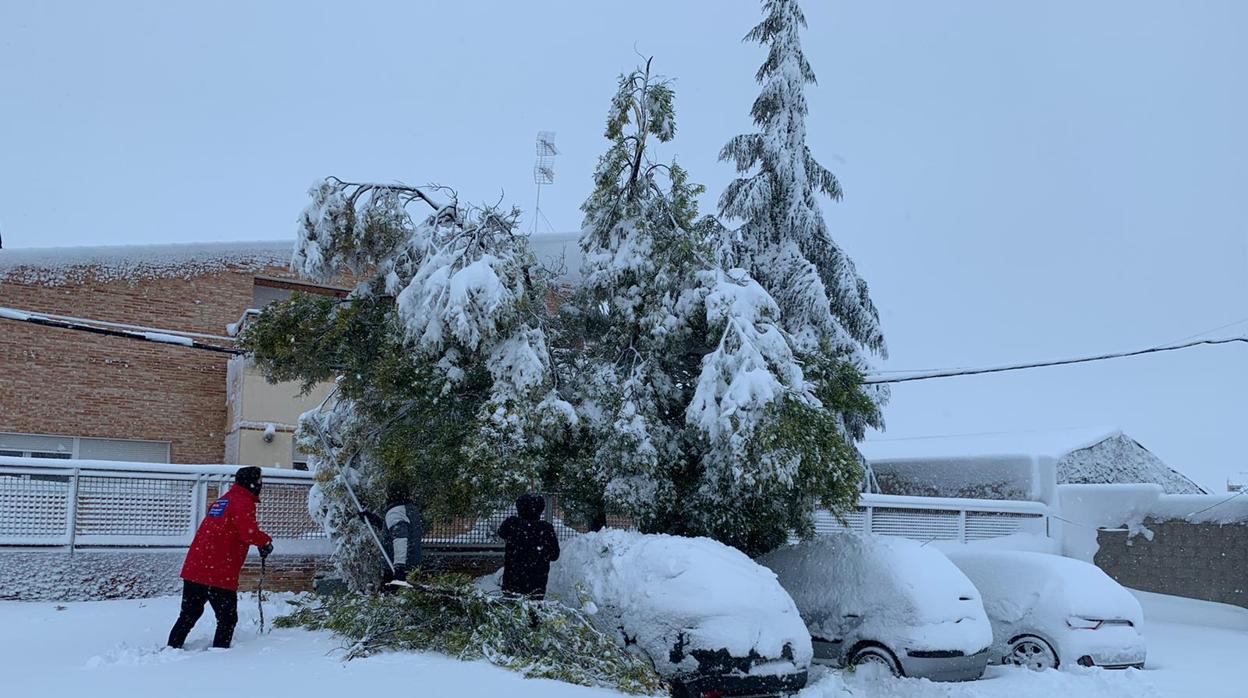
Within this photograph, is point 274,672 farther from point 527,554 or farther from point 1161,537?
point 1161,537

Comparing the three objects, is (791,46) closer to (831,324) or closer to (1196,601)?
(831,324)

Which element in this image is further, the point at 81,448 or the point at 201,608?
the point at 81,448

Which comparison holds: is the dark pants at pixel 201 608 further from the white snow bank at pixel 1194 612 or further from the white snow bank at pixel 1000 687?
the white snow bank at pixel 1194 612

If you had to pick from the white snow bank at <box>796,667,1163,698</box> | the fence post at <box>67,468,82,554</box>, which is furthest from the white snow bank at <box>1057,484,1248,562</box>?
the fence post at <box>67,468,82,554</box>

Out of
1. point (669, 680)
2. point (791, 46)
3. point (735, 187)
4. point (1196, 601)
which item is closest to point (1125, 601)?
point (669, 680)

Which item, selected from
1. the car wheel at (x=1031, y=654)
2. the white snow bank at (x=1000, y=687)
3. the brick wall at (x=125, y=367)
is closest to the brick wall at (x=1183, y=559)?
the car wheel at (x=1031, y=654)

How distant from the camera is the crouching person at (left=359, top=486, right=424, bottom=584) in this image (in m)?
10.6

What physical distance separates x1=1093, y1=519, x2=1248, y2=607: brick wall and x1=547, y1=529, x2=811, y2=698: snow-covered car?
37.4 feet

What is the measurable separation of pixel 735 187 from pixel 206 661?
1575 cm

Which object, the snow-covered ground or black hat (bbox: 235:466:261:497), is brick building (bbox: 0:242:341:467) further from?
black hat (bbox: 235:466:261:497)

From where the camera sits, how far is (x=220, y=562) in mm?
8500

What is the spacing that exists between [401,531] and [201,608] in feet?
7.98

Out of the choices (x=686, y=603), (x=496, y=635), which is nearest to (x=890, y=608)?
(x=686, y=603)

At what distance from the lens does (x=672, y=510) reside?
11742 millimetres
